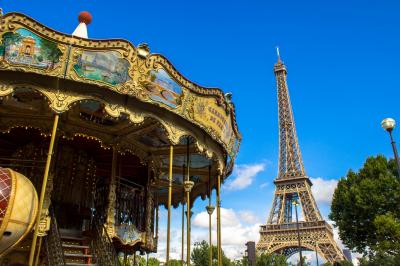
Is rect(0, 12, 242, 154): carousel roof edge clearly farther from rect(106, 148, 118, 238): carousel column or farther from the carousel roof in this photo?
rect(106, 148, 118, 238): carousel column

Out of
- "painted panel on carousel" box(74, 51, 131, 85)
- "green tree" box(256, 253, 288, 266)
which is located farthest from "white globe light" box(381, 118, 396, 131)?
"green tree" box(256, 253, 288, 266)

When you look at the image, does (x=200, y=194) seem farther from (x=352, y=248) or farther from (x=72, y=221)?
(x=352, y=248)

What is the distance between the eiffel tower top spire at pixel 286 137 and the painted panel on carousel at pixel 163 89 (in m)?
56.7

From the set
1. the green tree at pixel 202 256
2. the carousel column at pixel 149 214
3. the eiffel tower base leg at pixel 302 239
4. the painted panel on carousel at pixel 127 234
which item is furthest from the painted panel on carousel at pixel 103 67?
the eiffel tower base leg at pixel 302 239

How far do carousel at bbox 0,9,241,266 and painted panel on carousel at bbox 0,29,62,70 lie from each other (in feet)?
0.08

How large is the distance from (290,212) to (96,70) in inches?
2298

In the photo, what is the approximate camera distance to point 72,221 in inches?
535

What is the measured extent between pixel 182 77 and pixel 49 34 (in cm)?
396

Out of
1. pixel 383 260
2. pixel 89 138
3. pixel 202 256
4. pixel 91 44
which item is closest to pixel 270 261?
pixel 202 256

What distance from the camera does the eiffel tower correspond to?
5275 centimetres

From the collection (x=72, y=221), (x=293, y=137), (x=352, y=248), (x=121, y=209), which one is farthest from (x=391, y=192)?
(x=293, y=137)

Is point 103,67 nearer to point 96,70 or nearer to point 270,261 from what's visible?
point 96,70

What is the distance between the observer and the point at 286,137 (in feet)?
238

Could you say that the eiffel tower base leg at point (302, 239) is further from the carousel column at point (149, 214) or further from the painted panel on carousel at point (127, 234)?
the painted panel on carousel at point (127, 234)
